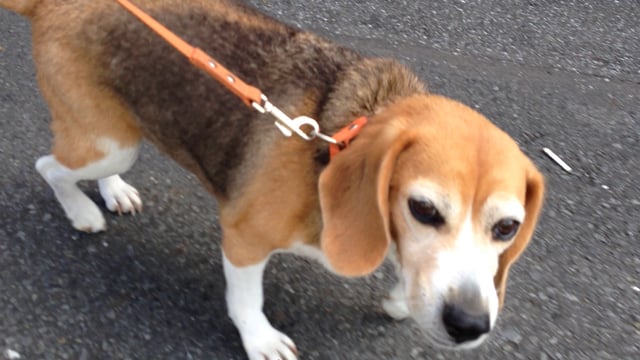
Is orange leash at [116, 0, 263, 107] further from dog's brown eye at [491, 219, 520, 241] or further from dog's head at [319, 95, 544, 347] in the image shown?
dog's brown eye at [491, 219, 520, 241]

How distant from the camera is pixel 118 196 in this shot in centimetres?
371

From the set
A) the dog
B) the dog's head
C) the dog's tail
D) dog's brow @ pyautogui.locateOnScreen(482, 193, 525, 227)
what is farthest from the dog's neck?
the dog's tail

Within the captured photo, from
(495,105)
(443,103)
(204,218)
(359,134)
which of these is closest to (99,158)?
(204,218)

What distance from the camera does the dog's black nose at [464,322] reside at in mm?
2305

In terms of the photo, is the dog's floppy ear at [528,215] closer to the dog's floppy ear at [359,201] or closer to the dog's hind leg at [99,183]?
the dog's floppy ear at [359,201]

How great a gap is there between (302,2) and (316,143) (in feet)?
10.9

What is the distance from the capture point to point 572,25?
596cm

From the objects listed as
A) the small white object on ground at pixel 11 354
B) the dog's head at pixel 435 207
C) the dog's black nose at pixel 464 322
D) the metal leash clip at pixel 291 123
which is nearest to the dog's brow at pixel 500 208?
the dog's head at pixel 435 207

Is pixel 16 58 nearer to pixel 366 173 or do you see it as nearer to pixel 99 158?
pixel 99 158

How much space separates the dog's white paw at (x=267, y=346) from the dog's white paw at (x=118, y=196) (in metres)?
1.02

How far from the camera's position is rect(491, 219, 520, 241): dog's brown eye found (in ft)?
7.80

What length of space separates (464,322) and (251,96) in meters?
1.07

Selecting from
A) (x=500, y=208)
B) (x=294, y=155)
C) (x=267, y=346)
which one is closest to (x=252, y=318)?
(x=267, y=346)

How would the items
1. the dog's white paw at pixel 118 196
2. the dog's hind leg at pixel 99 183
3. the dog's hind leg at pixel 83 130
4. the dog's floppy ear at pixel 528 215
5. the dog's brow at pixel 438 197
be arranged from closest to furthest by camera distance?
the dog's brow at pixel 438 197 → the dog's floppy ear at pixel 528 215 → the dog's hind leg at pixel 83 130 → the dog's hind leg at pixel 99 183 → the dog's white paw at pixel 118 196
